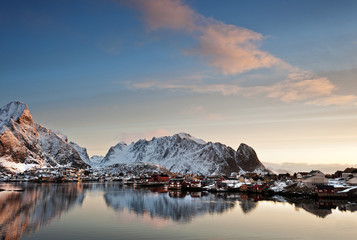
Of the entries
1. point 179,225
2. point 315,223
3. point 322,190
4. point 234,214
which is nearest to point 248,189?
point 322,190

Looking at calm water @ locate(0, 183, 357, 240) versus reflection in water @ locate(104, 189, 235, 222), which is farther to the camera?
reflection in water @ locate(104, 189, 235, 222)

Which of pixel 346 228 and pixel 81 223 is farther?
pixel 81 223

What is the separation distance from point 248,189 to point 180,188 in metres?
32.7

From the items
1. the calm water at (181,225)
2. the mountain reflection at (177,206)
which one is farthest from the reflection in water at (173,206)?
the calm water at (181,225)

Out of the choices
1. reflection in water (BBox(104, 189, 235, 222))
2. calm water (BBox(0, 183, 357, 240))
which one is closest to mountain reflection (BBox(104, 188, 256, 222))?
reflection in water (BBox(104, 189, 235, 222))

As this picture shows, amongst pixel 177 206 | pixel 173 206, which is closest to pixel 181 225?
pixel 177 206

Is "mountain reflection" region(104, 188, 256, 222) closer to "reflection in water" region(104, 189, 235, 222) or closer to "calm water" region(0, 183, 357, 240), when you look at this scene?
"reflection in water" region(104, 189, 235, 222)

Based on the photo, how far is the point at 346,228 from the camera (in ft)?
125

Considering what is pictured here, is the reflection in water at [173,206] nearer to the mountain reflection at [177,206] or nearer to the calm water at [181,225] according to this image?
the mountain reflection at [177,206]

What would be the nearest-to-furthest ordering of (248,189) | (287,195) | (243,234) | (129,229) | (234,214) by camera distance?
(243,234) → (129,229) → (234,214) → (287,195) → (248,189)

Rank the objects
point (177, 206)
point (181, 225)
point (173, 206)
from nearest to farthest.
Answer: point (181, 225) < point (177, 206) < point (173, 206)

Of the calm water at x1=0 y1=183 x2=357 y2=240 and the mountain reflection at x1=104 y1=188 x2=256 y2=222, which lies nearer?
the calm water at x1=0 y1=183 x2=357 y2=240

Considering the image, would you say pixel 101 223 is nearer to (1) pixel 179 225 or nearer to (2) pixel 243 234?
(1) pixel 179 225

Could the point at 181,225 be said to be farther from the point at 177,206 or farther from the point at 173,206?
the point at 173,206
